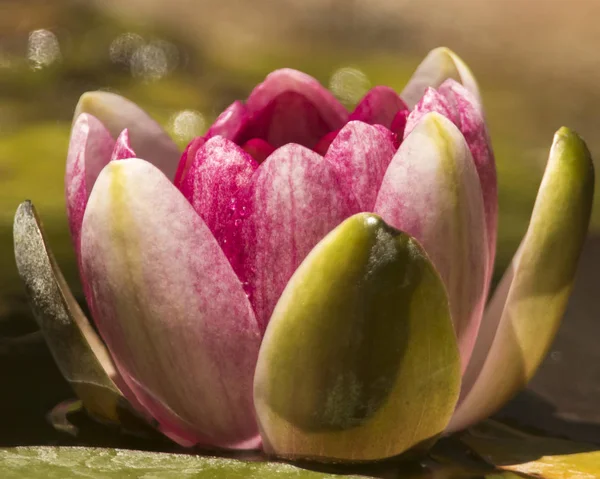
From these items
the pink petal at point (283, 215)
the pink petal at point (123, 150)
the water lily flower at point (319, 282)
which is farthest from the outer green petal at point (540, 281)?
the pink petal at point (123, 150)

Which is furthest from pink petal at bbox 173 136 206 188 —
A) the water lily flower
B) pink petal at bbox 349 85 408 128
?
pink petal at bbox 349 85 408 128

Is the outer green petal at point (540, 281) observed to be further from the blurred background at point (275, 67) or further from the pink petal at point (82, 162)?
the pink petal at point (82, 162)

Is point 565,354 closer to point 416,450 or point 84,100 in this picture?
point 416,450

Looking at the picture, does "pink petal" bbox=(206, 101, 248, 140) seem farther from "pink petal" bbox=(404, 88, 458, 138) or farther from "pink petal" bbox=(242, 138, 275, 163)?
"pink petal" bbox=(404, 88, 458, 138)

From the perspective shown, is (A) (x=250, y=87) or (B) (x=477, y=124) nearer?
(B) (x=477, y=124)

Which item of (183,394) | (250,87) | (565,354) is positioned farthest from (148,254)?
(250,87)

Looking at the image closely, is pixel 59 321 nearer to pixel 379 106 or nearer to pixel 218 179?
pixel 218 179
